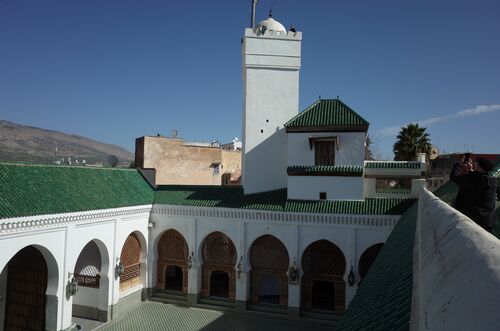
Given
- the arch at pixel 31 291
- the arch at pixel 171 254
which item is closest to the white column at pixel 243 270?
the arch at pixel 171 254

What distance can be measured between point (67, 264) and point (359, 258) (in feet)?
30.4

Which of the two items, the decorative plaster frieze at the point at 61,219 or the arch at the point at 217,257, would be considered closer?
the decorative plaster frieze at the point at 61,219

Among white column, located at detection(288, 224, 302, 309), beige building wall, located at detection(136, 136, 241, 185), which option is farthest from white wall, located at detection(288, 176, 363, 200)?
beige building wall, located at detection(136, 136, 241, 185)

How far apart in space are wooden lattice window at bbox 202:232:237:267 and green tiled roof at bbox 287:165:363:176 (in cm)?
383

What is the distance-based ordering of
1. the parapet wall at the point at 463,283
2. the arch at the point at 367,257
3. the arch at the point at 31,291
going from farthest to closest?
the arch at the point at 367,257
the arch at the point at 31,291
the parapet wall at the point at 463,283

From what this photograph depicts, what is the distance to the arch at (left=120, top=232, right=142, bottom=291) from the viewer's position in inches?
536

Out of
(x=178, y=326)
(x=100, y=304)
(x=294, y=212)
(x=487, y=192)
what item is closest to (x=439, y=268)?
(x=487, y=192)

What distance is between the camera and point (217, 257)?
46.5ft

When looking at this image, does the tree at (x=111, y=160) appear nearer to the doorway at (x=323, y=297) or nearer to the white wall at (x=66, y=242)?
the white wall at (x=66, y=242)

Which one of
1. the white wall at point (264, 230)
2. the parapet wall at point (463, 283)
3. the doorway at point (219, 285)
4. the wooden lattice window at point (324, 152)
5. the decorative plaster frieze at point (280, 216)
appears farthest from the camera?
the doorway at point (219, 285)

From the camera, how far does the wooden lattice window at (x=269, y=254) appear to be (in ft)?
43.6

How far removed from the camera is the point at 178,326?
1216cm

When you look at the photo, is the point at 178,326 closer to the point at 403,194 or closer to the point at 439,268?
the point at 403,194

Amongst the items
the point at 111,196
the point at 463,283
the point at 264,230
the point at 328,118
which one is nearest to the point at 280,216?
the point at 264,230
